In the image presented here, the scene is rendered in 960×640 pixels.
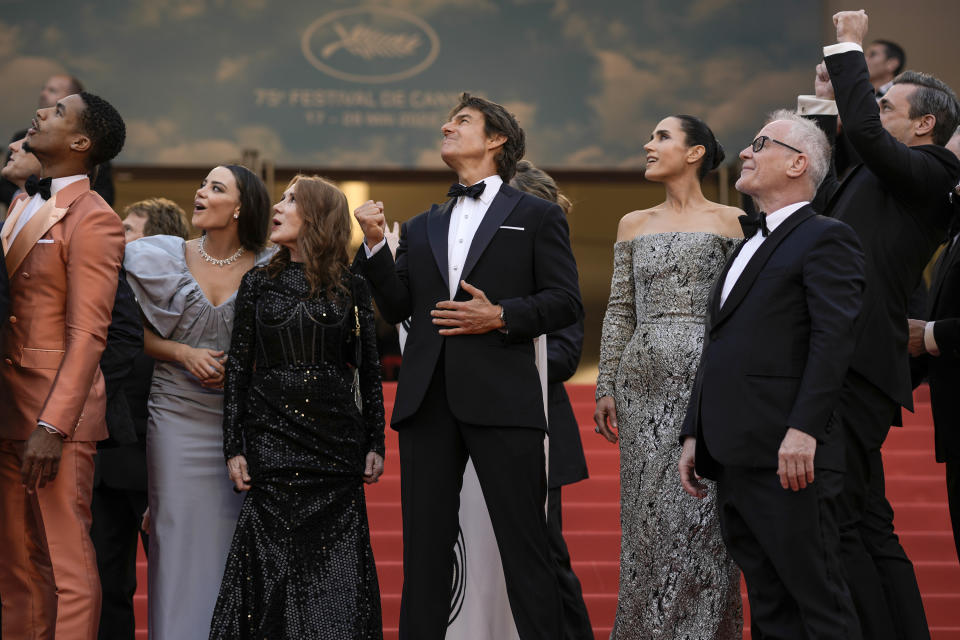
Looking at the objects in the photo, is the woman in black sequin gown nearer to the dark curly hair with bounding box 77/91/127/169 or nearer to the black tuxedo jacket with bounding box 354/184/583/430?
the black tuxedo jacket with bounding box 354/184/583/430

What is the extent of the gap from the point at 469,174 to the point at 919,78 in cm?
161

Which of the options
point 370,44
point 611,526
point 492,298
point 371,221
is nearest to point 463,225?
point 492,298

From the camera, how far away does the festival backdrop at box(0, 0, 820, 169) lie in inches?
450

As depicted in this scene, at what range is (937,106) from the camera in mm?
3699

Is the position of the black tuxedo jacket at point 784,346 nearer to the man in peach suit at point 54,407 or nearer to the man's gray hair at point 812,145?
the man's gray hair at point 812,145

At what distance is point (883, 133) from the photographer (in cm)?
332

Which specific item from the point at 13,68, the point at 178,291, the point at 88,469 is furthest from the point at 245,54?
the point at 88,469

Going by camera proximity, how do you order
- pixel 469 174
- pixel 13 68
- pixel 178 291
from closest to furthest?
pixel 469 174 → pixel 178 291 → pixel 13 68

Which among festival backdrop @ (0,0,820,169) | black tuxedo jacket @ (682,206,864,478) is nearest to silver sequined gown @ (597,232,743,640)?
black tuxedo jacket @ (682,206,864,478)

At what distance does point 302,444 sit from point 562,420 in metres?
1.09

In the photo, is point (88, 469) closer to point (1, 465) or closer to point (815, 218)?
point (1, 465)

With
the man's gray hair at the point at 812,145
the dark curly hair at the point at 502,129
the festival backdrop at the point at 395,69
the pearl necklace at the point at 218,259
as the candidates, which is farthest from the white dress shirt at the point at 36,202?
the festival backdrop at the point at 395,69

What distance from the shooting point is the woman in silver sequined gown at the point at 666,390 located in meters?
3.73

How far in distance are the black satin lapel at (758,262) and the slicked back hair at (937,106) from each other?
848 mm
